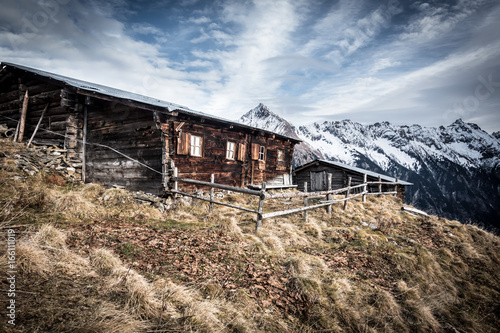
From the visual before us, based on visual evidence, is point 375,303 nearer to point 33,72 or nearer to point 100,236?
point 100,236

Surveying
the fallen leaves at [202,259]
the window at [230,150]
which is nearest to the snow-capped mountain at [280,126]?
the window at [230,150]

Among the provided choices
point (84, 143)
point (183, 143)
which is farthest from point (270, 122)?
point (84, 143)

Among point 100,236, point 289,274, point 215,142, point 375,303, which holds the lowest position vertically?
point 375,303

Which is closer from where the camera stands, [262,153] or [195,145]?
[195,145]

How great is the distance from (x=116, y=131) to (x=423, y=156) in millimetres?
146922

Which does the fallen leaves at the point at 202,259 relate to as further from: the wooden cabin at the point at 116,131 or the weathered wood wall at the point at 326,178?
the weathered wood wall at the point at 326,178

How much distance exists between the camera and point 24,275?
236cm

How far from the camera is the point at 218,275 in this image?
371 cm

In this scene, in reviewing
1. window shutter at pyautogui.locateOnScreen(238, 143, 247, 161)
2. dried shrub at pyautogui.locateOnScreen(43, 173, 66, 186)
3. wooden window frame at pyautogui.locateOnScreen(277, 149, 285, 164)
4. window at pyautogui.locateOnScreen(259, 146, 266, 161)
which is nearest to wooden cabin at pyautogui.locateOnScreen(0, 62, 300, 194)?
window shutter at pyautogui.locateOnScreen(238, 143, 247, 161)

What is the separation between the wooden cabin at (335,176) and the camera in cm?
2102

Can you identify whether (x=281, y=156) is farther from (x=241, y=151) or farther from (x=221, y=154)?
(x=221, y=154)

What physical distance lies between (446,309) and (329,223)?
15.5 ft

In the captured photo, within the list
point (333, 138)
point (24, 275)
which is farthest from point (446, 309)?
point (333, 138)

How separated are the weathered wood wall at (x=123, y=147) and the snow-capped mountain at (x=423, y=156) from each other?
78.8 m
